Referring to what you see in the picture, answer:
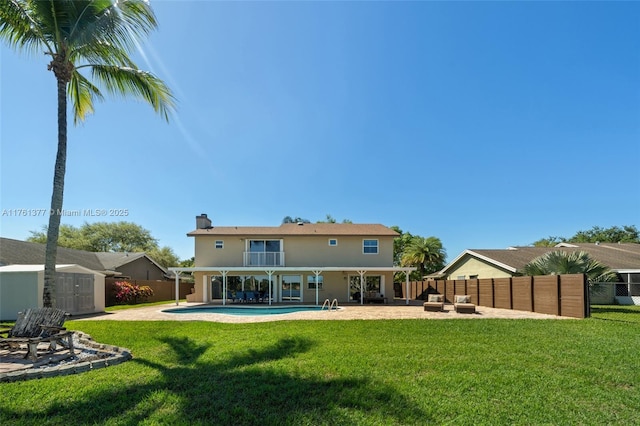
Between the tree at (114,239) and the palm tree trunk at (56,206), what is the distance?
39.1m

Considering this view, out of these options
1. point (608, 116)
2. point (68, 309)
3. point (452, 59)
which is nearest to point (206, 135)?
point (68, 309)

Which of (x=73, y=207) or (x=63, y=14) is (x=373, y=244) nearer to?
(x=73, y=207)

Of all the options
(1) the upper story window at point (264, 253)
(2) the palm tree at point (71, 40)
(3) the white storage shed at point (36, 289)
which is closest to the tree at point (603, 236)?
(1) the upper story window at point (264, 253)

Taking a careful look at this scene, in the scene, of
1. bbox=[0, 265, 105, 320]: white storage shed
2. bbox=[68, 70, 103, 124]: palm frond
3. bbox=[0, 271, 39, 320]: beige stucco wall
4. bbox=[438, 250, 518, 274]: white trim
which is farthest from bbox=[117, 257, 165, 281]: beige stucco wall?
bbox=[438, 250, 518, 274]: white trim

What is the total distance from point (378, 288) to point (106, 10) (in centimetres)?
2181

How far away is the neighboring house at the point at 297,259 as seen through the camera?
2267 cm

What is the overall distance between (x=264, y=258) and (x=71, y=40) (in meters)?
16.7

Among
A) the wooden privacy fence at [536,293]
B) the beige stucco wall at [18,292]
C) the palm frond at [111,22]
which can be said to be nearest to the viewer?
the palm frond at [111,22]

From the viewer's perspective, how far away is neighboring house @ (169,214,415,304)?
22.7 meters

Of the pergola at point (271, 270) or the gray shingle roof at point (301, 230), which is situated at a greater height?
the gray shingle roof at point (301, 230)

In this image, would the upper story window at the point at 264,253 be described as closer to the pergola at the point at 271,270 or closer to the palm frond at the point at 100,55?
the pergola at the point at 271,270

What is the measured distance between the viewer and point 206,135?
16062 mm

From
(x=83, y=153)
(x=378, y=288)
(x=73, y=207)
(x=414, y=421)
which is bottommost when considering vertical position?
(x=378, y=288)

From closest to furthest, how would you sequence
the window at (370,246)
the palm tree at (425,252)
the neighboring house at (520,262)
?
1. the neighboring house at (520,262)
2. the window at (370,246)
3. the palm tree at (425,252)
